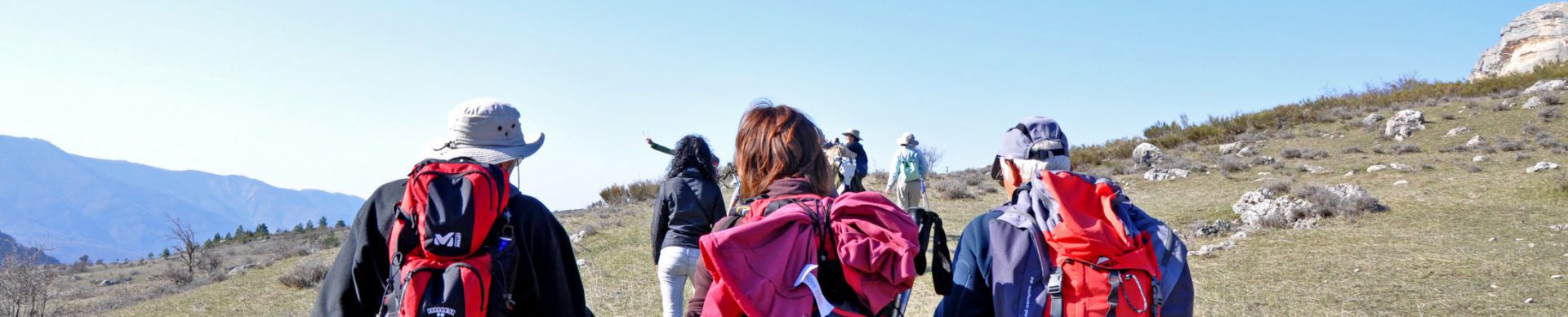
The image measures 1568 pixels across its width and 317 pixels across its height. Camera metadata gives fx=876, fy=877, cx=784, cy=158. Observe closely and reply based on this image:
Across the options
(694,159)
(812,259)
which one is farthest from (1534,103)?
(812,259)

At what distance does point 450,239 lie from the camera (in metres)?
2.23

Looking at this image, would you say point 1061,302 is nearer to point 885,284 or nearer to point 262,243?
point 885,284

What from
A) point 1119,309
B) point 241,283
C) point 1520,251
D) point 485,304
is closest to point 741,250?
point 485,304

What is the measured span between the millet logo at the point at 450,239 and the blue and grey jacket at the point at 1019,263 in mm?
1282

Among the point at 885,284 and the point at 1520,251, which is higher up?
the point at 885,284

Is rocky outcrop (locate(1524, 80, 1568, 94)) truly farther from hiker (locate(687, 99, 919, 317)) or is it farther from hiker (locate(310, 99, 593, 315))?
hiker (locate(310, 99, 593, 315))

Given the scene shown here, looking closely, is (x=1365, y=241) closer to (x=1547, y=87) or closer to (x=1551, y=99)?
(x=1551, y=99)

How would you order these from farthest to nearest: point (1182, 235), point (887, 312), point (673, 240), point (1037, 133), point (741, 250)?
point (1182, 235) < point (673, 240) < point (1037, 133) < point (887, 312) < point (741, 250)

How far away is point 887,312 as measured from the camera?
2141mm

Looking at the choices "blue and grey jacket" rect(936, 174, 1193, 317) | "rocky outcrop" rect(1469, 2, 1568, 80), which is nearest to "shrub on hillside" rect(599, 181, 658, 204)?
"blue and grey jacket" rect(936, 174, 1193, 317)

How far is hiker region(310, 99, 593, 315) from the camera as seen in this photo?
2.22m

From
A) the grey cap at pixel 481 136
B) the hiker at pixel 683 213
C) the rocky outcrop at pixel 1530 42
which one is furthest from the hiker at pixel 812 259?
the rocky outcrop at pixel 1530 42

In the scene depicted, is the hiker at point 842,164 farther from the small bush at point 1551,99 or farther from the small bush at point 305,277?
the small bush at point 1551,99

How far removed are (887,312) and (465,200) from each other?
1.11 meters
